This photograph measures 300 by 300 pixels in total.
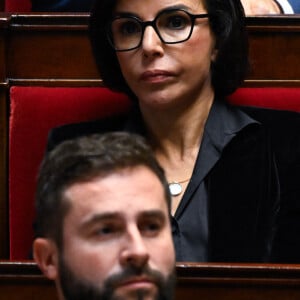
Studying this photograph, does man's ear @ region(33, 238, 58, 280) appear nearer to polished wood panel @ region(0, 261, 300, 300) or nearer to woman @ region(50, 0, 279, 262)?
polished wood panel @ region(0, 261, 300, 300)

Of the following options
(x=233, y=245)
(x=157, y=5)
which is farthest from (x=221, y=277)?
(x=157, y=5)

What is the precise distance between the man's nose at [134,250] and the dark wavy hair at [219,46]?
0.29 meters

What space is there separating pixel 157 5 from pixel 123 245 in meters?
0.28

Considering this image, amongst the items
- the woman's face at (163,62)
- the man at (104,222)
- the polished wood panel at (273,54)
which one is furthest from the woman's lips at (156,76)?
the man at (104,222)

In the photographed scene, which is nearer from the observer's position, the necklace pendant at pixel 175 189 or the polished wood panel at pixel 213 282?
the polished wood panel at pixel 213 282

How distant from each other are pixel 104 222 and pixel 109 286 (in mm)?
28

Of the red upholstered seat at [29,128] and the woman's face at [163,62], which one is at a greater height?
the woman's face at [163,62]

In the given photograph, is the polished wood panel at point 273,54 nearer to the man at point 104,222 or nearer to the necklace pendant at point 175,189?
the necklace pendant at point 175,189

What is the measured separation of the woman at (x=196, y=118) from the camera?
2.17 feet

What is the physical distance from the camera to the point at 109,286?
425 mm

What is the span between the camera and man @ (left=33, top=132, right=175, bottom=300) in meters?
0.43

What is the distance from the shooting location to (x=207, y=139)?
692 millimetres

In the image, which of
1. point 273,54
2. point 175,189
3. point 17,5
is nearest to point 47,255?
point 175,189

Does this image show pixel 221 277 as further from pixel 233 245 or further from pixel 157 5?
pixel 157 5
